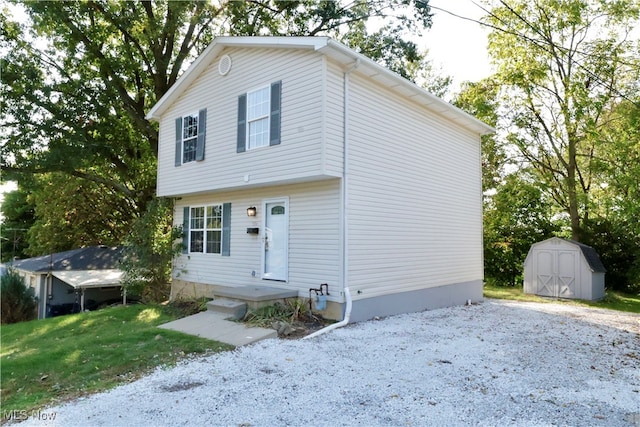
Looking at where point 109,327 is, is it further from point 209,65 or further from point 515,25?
point 515,25

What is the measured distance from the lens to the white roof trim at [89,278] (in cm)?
1370

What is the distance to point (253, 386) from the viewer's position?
4.71 m

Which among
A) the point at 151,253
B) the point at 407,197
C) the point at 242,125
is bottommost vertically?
the point at 151,253

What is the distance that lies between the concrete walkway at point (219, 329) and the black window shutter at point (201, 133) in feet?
13.4

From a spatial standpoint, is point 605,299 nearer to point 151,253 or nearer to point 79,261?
point 151,253

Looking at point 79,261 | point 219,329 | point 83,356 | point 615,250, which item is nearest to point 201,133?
point 219,329

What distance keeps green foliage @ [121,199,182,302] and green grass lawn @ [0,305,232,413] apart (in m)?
2.02

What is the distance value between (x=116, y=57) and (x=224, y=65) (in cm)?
736

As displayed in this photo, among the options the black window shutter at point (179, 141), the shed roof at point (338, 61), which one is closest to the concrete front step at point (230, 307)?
the black window shutter at point (179, 141)

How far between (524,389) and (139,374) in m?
4.61

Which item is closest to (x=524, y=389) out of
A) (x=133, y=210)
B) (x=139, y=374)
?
(x=139, y=374)

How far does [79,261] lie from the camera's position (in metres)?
15.7

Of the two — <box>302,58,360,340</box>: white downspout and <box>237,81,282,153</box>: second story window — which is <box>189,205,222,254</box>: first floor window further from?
<box>302,58,360,340</box>: white downspout

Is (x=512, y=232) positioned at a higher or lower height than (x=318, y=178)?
lower
